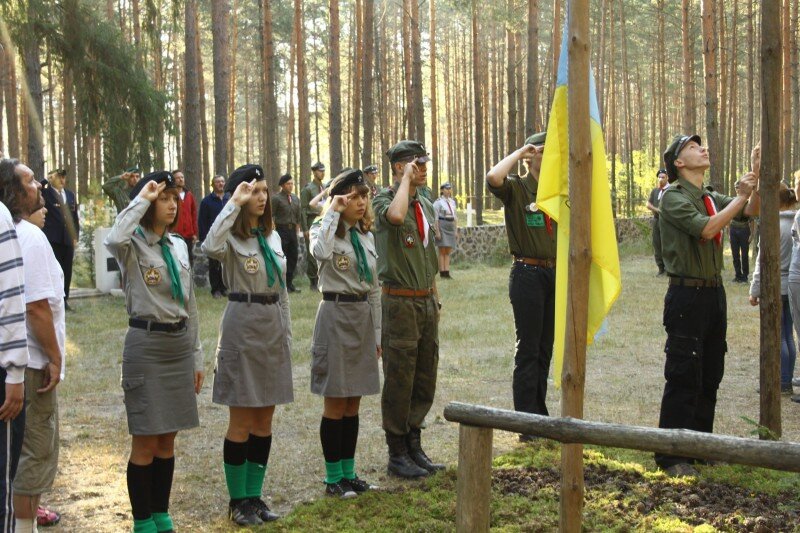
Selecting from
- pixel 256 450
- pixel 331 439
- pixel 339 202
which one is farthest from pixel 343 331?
pixel 256 450

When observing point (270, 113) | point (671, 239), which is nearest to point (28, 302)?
point (671, 239)

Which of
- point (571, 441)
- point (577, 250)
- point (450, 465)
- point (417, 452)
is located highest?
point (577, 250)

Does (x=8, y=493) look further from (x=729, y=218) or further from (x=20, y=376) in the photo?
(x=729, y=218)

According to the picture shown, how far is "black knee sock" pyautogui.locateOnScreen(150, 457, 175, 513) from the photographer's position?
4.98 metres

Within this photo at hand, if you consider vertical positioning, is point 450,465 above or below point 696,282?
below

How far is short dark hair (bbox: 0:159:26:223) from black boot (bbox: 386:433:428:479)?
9.71ft

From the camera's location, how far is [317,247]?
228 inches

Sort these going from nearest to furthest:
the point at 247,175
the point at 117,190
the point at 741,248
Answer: the point at 247,175 → the point at 117,190 → the point at 741,248

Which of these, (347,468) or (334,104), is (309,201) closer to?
(334,104)

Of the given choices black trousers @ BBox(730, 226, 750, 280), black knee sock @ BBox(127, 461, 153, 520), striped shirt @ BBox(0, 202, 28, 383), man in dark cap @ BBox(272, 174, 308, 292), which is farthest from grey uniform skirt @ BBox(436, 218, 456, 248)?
striped shirt @ BBox(0, 202, 28, 383)

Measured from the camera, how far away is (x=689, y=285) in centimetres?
602

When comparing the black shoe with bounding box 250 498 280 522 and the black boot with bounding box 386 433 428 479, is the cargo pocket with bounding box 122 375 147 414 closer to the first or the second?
the black shoe with bounding box 250 498 280 522

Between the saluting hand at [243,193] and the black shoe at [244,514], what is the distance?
1744mm

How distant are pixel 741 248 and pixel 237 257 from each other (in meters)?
14.0
